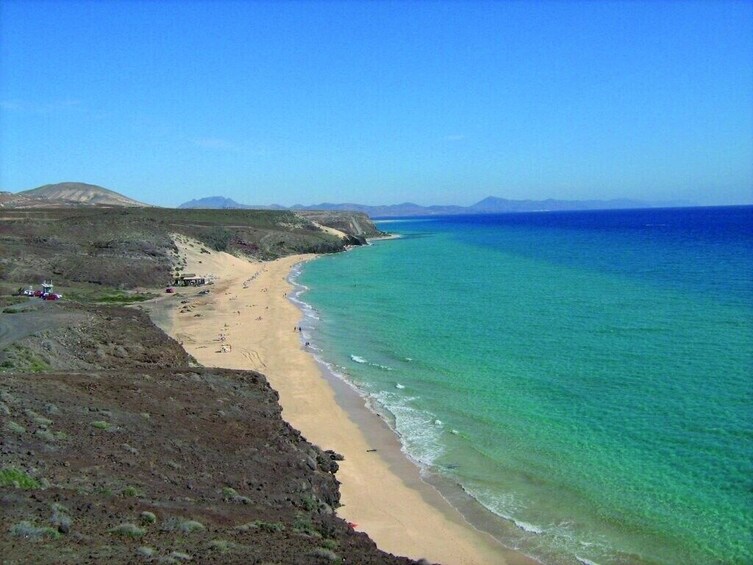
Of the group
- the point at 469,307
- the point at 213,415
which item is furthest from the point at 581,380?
the point at 469,307

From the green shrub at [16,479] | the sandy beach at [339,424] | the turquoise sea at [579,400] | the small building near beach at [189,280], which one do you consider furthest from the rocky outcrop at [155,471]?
the small building near beach at [189,280]

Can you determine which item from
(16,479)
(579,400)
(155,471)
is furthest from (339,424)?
(16,479)

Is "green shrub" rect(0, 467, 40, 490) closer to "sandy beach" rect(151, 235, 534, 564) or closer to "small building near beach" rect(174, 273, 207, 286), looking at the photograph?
"sandy beach" rect(151, 235, 534, 564)

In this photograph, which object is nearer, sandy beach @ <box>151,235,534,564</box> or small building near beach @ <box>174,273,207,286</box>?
sandy beach @ <box>151,235,534,564</box>

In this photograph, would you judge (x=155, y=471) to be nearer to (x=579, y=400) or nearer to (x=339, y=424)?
(x=339, y=424)

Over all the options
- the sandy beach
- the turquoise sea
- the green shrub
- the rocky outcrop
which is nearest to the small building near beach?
the sandy beach

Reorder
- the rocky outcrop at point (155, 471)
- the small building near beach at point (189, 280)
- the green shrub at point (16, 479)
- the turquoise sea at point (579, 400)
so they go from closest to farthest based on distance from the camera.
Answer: the rocky outcrop at point (155, 471)
the green shrub at point (16, 479)
the turquoise sea at point (579, 400)
the small building near beach at point (189, 280)

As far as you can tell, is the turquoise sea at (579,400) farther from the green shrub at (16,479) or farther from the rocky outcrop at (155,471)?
the green shrub at (16,479)

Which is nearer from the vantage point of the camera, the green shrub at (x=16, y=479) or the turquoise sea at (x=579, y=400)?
the green shrub at (x=16, y=479)
